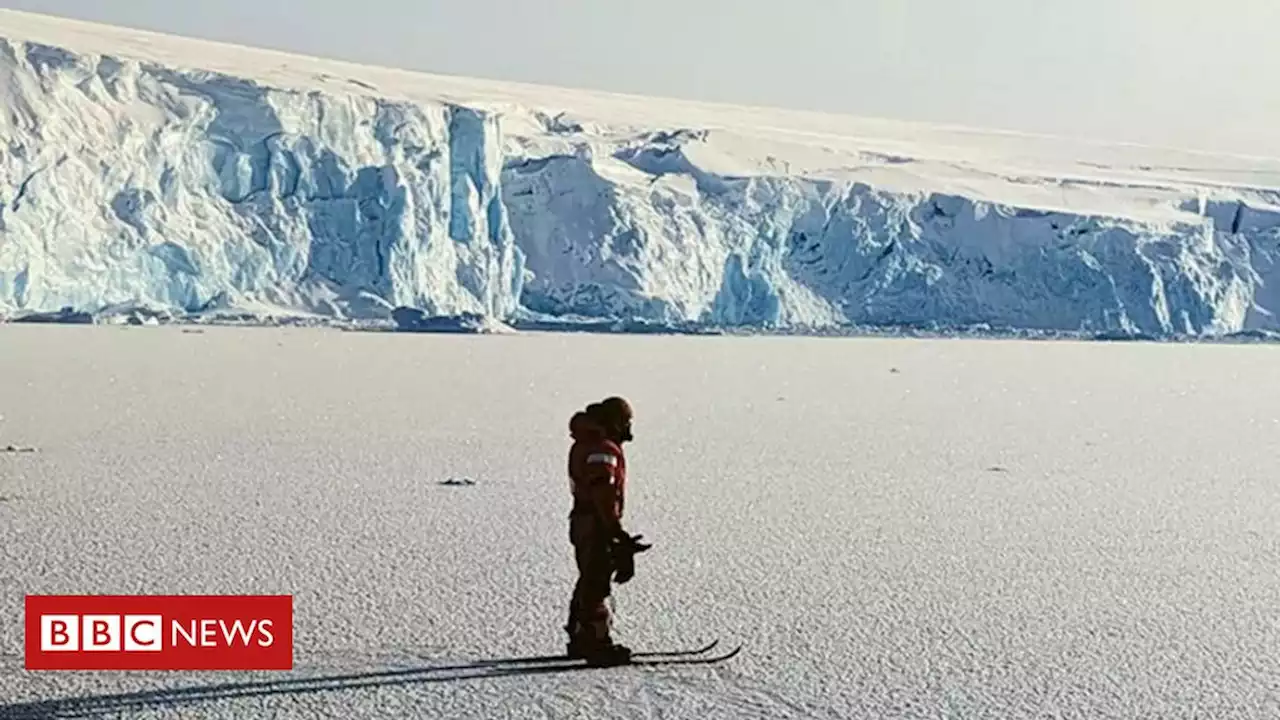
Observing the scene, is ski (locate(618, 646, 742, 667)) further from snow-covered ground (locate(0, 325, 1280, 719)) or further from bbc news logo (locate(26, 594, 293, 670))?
bbc news logo (locate(26, 594, 293, 670))

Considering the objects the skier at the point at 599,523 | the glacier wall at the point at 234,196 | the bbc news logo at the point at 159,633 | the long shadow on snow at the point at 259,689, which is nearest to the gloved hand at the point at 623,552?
the skier at the point at 599,523

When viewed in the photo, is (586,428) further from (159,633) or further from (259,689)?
(159,633)

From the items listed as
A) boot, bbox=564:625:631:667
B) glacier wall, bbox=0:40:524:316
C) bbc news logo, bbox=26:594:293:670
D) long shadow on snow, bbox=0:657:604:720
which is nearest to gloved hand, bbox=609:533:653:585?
boot, bbox=564:625:631:667

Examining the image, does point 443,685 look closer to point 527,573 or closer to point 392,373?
point 527,573

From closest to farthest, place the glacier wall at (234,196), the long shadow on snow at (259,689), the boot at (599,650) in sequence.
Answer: the long shadow on snow at (259,689) → the boot at (599,650) → the glacier wall at (234,196)

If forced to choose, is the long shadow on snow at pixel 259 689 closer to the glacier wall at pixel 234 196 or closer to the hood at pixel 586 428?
the hood at pixel 586 428

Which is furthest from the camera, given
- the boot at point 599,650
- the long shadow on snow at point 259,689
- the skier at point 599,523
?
the boot at point 599,650

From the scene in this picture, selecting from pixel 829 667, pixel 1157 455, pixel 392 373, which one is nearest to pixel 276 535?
pixel 829 667
